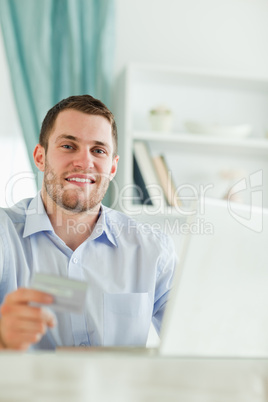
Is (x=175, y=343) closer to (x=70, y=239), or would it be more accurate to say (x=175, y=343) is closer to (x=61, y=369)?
(x=61, y=369)

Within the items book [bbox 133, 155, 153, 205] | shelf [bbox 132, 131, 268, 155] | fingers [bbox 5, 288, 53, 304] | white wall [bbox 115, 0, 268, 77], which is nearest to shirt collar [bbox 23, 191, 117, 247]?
fingers [bbox 5, 288, 53, 304]

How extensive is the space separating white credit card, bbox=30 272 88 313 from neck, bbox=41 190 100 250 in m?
0.81

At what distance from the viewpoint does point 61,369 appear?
58 cm

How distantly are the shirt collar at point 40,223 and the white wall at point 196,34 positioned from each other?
49.7 inches

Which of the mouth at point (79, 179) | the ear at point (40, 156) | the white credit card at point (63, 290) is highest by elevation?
the white credit card at point (63, 290)

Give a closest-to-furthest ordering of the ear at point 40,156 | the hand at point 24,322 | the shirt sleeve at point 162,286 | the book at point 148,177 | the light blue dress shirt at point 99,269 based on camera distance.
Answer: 1. the hand at point 24,322
2. the light blue dress shirt at point 99,269
3. the shirt sleeve at point 162,286
4. the ear at point 40,156
5. the book at point 148,177

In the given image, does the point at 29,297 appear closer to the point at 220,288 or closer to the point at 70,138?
the point at 220,288

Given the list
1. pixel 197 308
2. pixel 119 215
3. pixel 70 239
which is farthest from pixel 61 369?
pixel 119 215

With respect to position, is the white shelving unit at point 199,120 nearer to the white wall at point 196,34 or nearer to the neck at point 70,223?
the white wall at point 196,34

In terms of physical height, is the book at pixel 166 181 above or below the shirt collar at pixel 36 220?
below

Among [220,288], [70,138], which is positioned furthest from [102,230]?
[220,288]

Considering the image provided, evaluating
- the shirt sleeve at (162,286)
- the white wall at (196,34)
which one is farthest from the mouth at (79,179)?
the white wall at (196,34)

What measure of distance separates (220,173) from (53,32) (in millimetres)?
1089

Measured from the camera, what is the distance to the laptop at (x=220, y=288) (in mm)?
777
